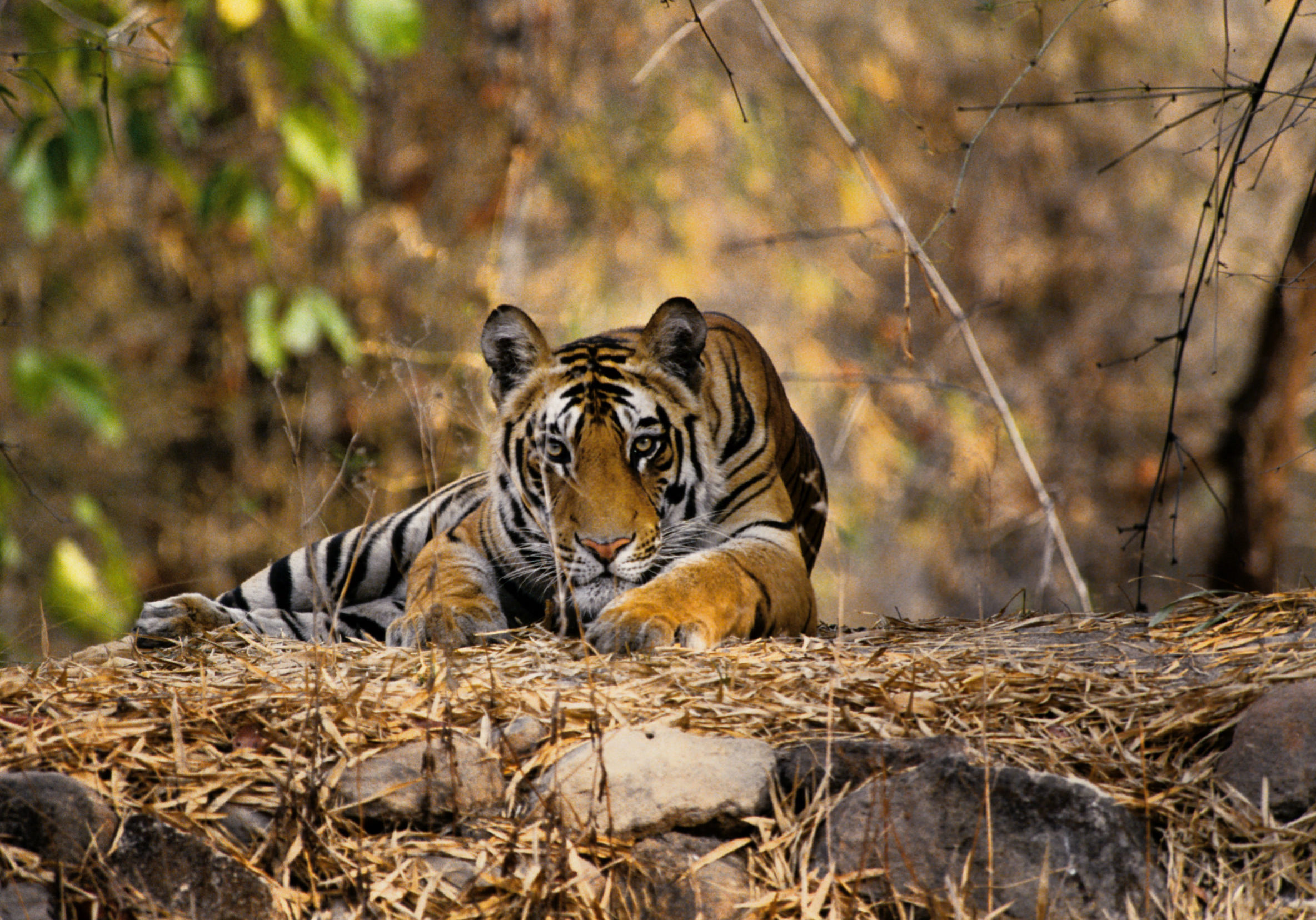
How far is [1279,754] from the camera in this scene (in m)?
1.90

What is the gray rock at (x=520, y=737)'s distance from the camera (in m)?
2.04

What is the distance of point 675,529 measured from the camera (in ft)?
10.6

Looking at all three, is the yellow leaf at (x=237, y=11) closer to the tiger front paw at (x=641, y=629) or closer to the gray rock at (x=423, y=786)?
the tiger front paw at (x=641, y=629)

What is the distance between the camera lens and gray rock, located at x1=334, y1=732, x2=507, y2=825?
1920 mm

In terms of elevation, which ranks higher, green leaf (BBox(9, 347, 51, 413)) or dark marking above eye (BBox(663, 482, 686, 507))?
green leaf (BBox(9, 347, 51, 413))

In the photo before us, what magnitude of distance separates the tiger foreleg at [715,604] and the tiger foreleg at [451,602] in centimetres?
34

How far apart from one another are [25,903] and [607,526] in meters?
1.49

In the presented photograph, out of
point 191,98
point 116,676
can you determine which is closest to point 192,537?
point 191,98

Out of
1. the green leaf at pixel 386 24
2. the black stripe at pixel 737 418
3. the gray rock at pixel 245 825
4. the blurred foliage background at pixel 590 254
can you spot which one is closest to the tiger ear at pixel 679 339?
the black stripe at pixel 737 418

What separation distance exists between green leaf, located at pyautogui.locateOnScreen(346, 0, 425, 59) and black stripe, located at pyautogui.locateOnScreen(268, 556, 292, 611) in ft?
5.06

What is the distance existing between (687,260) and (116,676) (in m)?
7.34

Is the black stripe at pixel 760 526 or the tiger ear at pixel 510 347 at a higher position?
the tiger ear at pixel 510 347

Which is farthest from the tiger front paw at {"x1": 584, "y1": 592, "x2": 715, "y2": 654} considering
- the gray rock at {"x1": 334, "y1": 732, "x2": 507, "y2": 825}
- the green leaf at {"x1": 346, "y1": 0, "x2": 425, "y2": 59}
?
the green leaf at {"x1": 346, "y1": 0, "x2": 425, "y2": 59}

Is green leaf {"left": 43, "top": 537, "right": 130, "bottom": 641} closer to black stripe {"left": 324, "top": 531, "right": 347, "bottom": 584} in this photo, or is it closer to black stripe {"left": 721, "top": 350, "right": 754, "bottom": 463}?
black stripe {"left": 324, "top": 531, "right": 347, "bottom": 584}
